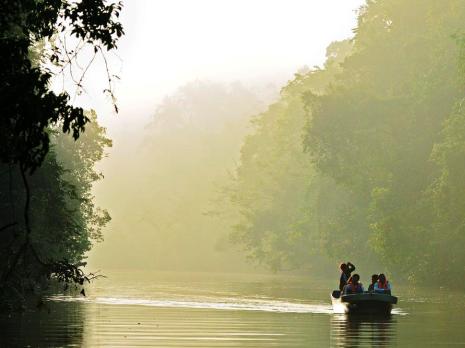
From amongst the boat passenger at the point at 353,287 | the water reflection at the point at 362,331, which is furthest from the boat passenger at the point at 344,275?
the water reflection at the point at 362,331

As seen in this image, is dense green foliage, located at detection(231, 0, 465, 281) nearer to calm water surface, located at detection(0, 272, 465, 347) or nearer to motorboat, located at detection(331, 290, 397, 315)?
calm water surface, located at detection(0, 272, 465, 347)

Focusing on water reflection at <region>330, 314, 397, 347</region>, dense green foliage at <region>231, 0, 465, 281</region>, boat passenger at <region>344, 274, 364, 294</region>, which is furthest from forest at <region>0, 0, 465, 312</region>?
boat passenger at <region>344, 274, 364, 294</region>

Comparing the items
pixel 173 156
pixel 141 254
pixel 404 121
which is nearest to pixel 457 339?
pixel 404 121

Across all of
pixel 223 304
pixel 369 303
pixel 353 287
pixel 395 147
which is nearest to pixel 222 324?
pixel 369 303

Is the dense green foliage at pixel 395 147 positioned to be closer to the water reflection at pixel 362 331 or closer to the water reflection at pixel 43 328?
the water reflection at pixel 362 331

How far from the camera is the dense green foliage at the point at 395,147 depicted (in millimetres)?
61062

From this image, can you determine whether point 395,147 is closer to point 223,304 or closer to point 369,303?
point 223,304

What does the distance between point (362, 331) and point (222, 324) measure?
406 cm

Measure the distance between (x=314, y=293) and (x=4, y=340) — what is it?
3667 cm

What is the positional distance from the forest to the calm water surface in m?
1.57

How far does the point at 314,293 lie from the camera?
61062 millimetres

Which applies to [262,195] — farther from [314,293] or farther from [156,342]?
[156,342]

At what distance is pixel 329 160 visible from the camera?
245 ft

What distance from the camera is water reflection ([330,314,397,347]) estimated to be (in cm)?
2758
